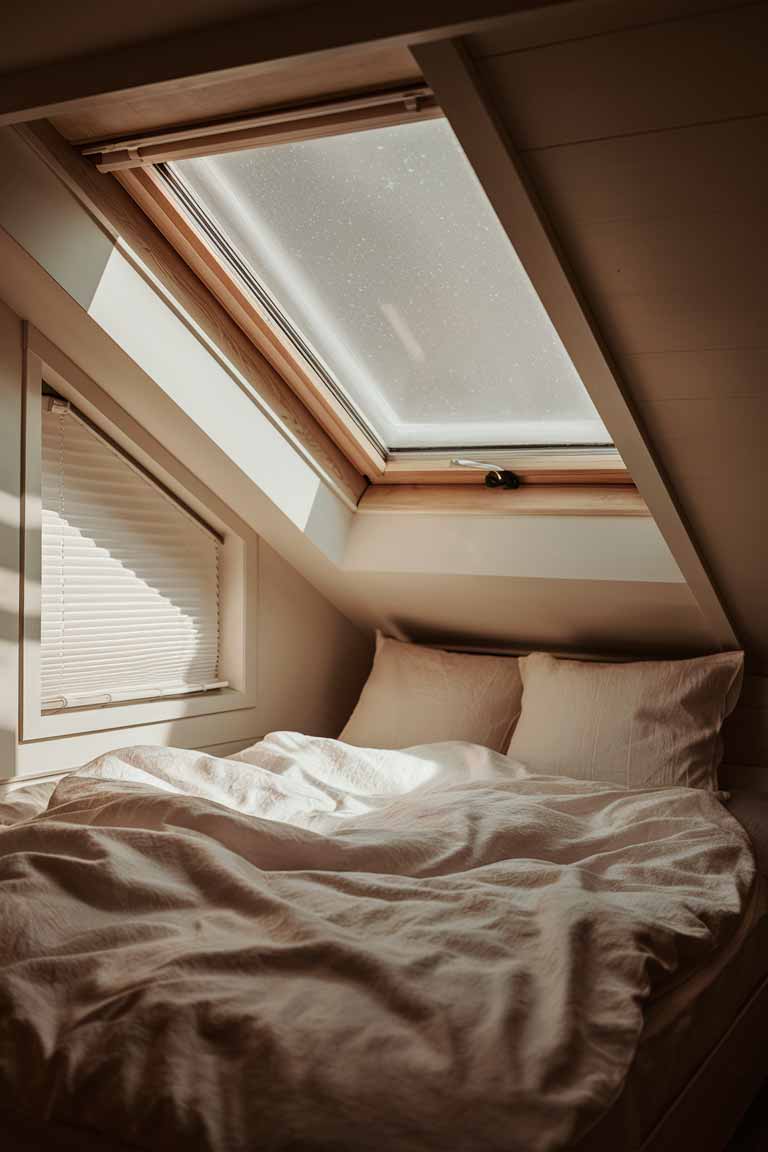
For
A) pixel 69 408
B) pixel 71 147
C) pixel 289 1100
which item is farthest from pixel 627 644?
pixel 289 1100

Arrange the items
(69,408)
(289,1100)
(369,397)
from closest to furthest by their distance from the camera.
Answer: (289,1100) < (69,408) < (369,397)

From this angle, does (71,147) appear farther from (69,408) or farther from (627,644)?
(627,644)

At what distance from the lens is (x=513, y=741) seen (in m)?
2.97

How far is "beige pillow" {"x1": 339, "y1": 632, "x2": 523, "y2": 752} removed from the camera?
313cm

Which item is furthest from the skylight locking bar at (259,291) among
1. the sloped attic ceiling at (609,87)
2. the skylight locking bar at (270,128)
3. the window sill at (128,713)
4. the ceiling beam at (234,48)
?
the window sill at (128,713)

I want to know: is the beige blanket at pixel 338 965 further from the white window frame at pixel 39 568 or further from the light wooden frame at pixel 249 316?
the light wooden frame at pixel 249 316

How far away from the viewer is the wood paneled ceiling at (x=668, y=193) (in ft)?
4.61

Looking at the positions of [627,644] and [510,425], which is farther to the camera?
[627,644]

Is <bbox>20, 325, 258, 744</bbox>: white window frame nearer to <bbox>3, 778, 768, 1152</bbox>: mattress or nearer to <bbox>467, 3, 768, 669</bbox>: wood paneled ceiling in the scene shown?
<bbox>467, 3, 768, 669</bbox>: wood paneled ceiling

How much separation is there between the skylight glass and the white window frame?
0.54m

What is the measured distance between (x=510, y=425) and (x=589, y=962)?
181 centimetres

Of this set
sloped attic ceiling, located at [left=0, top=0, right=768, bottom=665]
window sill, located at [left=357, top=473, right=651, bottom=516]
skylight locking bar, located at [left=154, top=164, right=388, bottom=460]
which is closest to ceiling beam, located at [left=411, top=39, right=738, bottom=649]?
sloped attic ceiling, located at [left=0, top=0, right=768, bottom=665]

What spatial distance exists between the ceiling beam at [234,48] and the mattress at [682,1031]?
1309 millimetres

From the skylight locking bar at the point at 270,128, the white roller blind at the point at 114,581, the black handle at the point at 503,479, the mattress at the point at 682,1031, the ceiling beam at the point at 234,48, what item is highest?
the skylight locking bar at the point at 270,128
